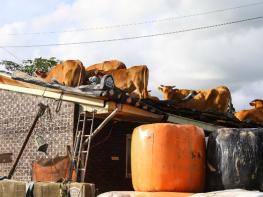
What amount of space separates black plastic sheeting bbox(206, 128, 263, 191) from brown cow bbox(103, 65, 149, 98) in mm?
10607

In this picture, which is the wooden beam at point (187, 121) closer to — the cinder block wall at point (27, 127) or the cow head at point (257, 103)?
the cinder block wall at point (27, 127)

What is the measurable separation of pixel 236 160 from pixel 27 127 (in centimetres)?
828

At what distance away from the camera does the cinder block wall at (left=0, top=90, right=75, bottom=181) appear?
1251 centimetres

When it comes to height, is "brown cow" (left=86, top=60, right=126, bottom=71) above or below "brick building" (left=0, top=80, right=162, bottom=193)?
above

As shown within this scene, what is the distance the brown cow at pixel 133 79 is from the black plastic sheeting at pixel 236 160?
10.6m

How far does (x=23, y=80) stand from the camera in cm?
1291

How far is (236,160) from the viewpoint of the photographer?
6512mm

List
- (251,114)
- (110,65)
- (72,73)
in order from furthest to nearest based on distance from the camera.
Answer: (110,65) → (251,114) → (72,73)

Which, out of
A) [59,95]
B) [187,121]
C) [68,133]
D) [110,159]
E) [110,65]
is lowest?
[110,159]

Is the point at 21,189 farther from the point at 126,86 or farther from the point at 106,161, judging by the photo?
the point at 126,86

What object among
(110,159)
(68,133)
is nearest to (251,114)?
(110,159)

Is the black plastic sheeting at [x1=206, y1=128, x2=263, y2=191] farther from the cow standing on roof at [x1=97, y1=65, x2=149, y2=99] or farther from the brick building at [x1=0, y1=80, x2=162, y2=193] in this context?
the cow standing on roof at [x1=97, y1=65, x2=149, y2=99]

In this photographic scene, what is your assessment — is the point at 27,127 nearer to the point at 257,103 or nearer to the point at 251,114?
the point at 251,114

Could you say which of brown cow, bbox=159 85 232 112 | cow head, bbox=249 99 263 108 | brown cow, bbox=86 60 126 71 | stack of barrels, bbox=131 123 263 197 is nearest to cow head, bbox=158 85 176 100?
brown cow, bbox=159 85 232 112
